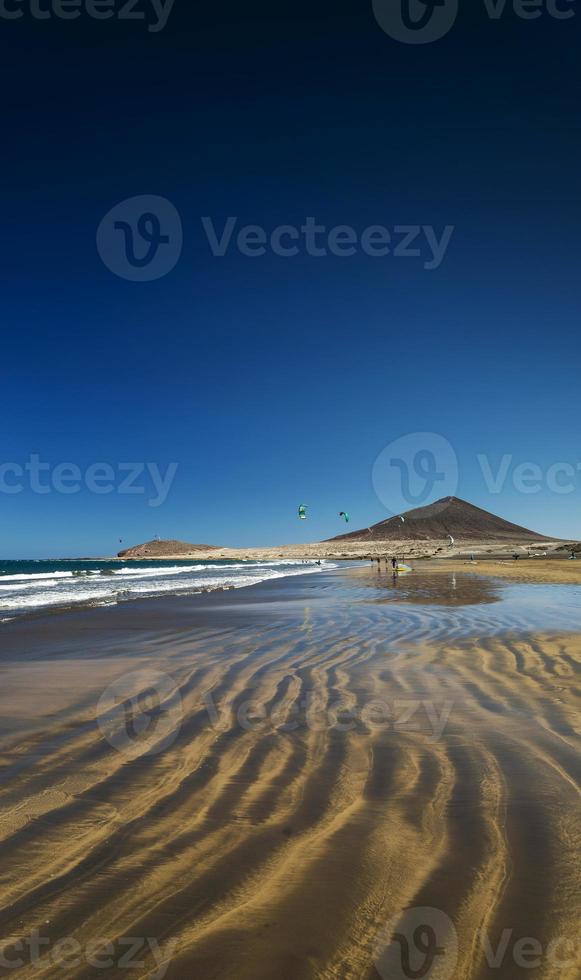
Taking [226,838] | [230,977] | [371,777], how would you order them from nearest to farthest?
[230,977] → [226,838] → [371,777]

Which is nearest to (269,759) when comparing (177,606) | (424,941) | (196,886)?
(196,886)

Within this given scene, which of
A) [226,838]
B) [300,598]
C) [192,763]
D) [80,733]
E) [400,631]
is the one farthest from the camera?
[300,598]

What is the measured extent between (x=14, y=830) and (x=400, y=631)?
30.6 ft

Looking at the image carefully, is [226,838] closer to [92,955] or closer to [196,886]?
[196,886]

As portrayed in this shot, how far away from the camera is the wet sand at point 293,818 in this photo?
2.36m

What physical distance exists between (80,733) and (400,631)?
7825 millimetres

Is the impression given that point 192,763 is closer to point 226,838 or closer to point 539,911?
point 226,838

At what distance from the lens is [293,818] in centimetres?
349

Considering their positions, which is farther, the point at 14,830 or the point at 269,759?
the point at 269,759

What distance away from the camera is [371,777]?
414cm

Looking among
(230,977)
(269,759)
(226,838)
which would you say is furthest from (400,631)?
(230,977)

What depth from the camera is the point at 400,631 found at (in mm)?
11617

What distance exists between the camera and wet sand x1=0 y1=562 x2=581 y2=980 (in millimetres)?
2355

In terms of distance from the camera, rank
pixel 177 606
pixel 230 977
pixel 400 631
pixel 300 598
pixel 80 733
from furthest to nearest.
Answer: pixel 300 598 < pixel 177 606 < pixel 400 631 < pixel 80 733 < pixel 230 977
